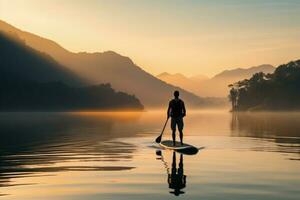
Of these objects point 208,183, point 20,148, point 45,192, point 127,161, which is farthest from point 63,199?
point 20,148

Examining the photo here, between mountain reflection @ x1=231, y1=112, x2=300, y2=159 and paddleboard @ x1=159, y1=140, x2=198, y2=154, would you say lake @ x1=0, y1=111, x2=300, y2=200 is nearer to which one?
paddleboard @ x1=159, y1=140, x2=198, y2=154

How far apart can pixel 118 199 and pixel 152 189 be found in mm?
1974

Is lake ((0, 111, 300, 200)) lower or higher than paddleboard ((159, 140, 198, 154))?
lower

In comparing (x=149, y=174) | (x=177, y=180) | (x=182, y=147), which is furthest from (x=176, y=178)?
(x=182, y=147)

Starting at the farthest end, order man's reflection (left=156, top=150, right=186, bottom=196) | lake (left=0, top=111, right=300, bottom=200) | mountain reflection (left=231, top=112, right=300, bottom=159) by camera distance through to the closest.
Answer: mountain reflection (left=231, top=112, right=300, bottom=159)
man's reflection (left=156, top=150, right=186, bottom=196)
lake (left=0, top=111, right=300, bottom=200)

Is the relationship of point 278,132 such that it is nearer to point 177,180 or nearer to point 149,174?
point 149,174

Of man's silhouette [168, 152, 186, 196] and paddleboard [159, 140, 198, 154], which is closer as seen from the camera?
man's silhouette [168, 152, 186, 196]

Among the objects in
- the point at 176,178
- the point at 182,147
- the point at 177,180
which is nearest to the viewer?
the point at 177,180

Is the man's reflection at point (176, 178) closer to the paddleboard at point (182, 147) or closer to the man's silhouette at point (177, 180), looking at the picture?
the man's silhouette at point (177, 180)

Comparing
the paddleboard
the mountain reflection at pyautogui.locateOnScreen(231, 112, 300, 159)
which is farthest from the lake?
the mountain reflection at pyautogui.locateOnScreen(231, 112, 300, 159)

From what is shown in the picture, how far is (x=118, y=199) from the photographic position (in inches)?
561

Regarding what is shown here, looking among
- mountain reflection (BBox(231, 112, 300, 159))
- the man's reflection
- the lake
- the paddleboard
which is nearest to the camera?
the lake

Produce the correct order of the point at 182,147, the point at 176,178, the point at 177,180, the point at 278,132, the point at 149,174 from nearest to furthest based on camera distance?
1. the point at 177,180
2. the point at 176,178
3. the point at 149,174
4. the point at 182,147
5. the point at 278,132

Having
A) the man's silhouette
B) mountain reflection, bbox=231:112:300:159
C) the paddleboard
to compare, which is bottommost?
the man's silhouette
